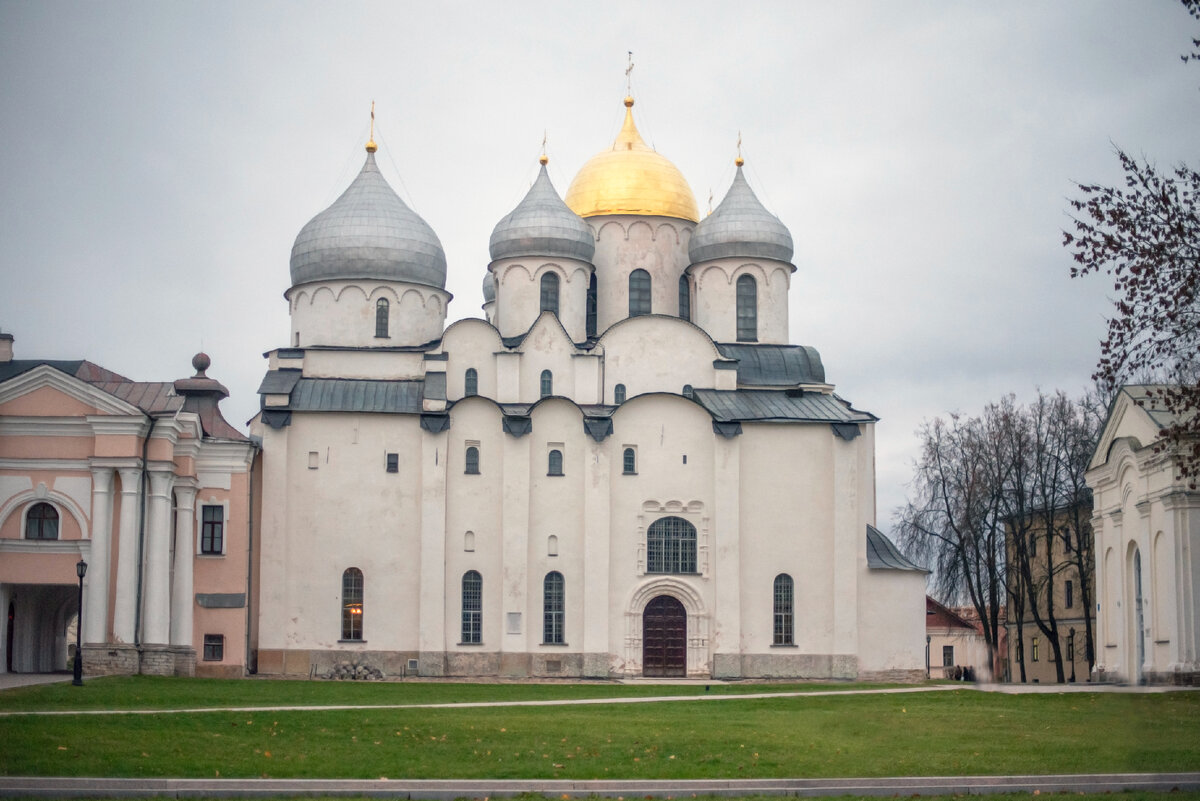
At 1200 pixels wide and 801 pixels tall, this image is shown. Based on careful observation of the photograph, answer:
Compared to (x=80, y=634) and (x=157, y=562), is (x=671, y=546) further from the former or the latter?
(x=80, y=634)

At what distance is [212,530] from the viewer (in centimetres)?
4538

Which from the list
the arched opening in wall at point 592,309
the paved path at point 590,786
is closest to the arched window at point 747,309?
the arched opening in wall at point 592,309

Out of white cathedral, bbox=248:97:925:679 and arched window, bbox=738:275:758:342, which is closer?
white cathedral, bbox=248:97:925:679

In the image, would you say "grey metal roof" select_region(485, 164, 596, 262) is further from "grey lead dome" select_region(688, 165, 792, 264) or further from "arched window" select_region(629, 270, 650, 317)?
"grey lead dome" select_region(688, 165, 792, 264)

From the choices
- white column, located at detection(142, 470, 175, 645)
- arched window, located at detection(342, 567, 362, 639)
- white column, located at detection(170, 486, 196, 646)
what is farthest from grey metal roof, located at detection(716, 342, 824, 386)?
white column, located at detection(142, 470, 175, 645)

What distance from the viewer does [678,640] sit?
47844 mm

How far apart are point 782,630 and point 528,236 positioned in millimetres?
14923

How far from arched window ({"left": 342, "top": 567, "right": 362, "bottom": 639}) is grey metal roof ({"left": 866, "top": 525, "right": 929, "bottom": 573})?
15256 millimetres

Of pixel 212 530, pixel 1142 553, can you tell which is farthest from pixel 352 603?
pixel 1142 553

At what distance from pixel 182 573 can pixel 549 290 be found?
15487 millimetres

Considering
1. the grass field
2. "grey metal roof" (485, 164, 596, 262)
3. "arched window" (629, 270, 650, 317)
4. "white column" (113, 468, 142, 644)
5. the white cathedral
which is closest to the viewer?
the grass field

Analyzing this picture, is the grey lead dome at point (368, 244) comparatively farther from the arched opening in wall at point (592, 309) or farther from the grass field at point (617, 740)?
the grass field at point (617, 740)

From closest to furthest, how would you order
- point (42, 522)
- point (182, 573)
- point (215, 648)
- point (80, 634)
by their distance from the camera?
point (80, 634) → point (42, 522) → point (182, 573) → point (215, 648)

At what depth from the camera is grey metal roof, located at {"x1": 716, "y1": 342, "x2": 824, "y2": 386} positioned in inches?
2031
